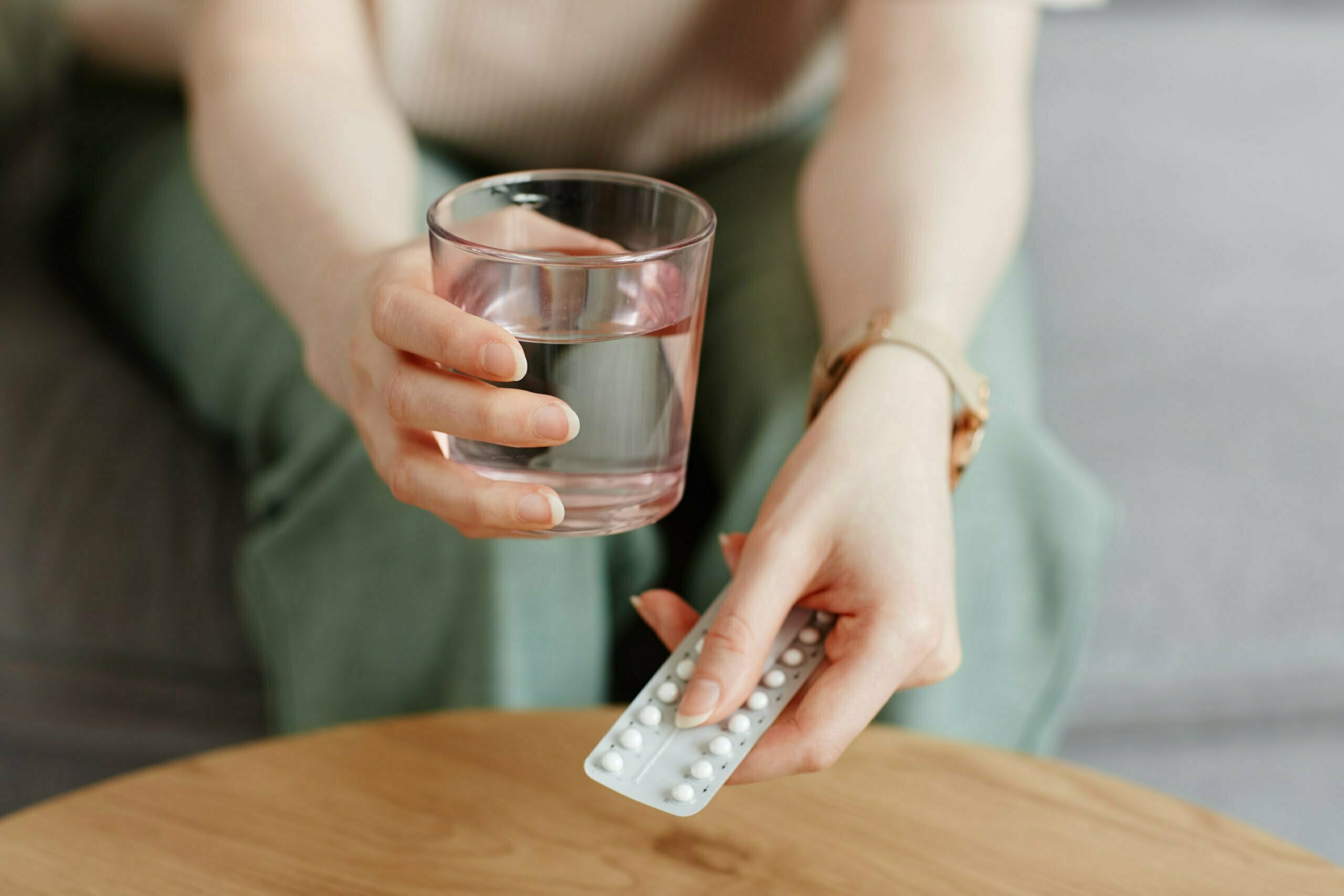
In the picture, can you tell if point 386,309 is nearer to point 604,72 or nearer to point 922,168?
point 922,168

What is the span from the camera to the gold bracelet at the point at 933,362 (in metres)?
0.52

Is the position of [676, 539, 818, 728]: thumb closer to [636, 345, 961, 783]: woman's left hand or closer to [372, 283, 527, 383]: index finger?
[636, 345, 961, 783]: woman's left hand

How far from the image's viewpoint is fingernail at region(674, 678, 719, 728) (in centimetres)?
41

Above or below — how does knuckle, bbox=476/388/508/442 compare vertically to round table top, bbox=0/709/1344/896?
above

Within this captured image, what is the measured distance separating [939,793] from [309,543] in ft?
1.31

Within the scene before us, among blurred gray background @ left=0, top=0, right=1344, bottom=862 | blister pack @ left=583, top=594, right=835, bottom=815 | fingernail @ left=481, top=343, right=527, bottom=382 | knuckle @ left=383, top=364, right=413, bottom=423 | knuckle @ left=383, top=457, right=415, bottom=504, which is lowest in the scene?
blurred gray background @ left=0, top=0, right=1344, bottom=862

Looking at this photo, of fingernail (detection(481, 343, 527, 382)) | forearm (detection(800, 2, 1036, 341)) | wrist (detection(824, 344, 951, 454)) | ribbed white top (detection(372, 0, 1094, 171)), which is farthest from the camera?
ribbed white top (detection(372, 0, 1094, 171))

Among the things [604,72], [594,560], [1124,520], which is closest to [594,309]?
[594,560]

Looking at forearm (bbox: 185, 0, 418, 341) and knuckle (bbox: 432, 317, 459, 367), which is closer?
knuckle (bbox: 432, 317, 459, 367)

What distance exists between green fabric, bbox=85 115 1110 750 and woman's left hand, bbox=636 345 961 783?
165 millimetres

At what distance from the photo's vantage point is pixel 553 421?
388 millimetres

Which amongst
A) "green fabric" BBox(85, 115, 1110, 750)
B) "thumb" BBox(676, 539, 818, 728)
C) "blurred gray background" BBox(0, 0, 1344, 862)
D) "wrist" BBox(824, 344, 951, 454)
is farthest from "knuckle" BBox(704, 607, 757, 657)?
"blurred gray background" BBox(0, 0, 1344, 862)

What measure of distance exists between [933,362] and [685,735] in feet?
0.70

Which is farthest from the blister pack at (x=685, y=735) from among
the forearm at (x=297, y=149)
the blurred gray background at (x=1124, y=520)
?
the blurred gray background at (x=1124, y=520)
